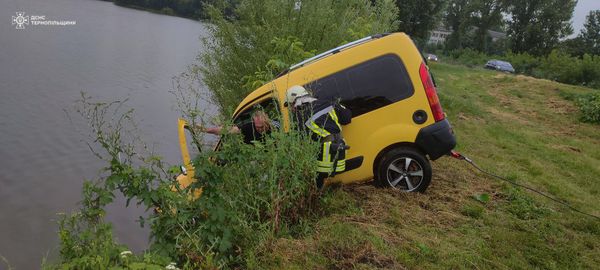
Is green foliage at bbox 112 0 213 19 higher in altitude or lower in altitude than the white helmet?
higher

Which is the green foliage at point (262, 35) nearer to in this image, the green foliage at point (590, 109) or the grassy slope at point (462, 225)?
the grassy slope at point (462, 225)

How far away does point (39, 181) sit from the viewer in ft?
32.0

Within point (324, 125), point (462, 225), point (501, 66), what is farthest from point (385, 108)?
point (501, 66)

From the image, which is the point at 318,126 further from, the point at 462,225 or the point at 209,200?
the point at 462,225

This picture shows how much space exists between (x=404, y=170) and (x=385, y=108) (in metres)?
0.83

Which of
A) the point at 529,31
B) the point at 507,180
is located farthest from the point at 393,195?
the point at 529,31

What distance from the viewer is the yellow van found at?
17.0 ft

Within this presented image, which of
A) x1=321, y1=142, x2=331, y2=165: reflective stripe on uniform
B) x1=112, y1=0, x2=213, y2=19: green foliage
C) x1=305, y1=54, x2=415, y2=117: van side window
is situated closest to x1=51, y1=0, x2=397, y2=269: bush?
x1=321, y1=142, x2=331, y2=165: reflective stripe on uniform

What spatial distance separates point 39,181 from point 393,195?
336 inches

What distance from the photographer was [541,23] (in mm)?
51625

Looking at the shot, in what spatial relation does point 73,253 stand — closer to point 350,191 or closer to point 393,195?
point 350,191

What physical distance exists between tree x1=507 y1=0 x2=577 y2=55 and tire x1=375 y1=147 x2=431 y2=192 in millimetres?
54674

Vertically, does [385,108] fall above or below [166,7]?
below

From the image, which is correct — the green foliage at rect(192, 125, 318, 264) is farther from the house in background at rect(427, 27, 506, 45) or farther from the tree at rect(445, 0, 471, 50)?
the tree at rect(445, 0, 471, 50)
